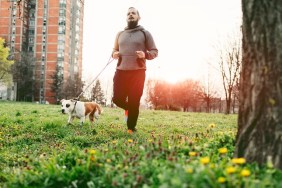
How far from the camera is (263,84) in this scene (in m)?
3.52

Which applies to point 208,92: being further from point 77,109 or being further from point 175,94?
point 77,109

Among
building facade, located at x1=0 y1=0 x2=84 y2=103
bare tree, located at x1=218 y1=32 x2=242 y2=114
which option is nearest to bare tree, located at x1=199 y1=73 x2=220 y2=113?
bare tree, located at x1=218 y1=32 x2=242 y2=114

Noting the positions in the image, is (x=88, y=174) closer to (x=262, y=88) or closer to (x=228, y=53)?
(x=262, y=88)

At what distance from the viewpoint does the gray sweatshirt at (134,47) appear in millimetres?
8211

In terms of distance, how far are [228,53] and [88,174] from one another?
115 ft

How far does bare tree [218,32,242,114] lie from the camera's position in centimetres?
3616

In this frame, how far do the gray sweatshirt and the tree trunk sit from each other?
15.1 ft

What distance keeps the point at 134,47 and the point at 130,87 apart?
86 centimetres

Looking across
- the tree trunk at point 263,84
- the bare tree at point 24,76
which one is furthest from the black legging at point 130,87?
the bare tree at point 24,76


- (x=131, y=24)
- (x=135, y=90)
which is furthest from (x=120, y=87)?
(x=131, y=24)

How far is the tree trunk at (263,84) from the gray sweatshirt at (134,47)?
4609 millimetres

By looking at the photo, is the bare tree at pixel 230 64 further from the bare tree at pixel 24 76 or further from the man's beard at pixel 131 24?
the bare tree at pixel 24 76

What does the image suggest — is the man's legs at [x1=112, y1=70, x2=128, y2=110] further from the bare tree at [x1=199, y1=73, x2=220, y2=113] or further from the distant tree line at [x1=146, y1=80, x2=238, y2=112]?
the distant tree line at [x1=146, y1=80, x2=238, y2=112]

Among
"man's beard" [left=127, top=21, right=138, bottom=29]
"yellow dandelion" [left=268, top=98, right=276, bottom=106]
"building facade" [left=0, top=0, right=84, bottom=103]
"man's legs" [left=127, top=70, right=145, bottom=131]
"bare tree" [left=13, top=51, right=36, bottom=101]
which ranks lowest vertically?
"yellow dandelion" [left=268, top=98, right=276, bottom=106]
